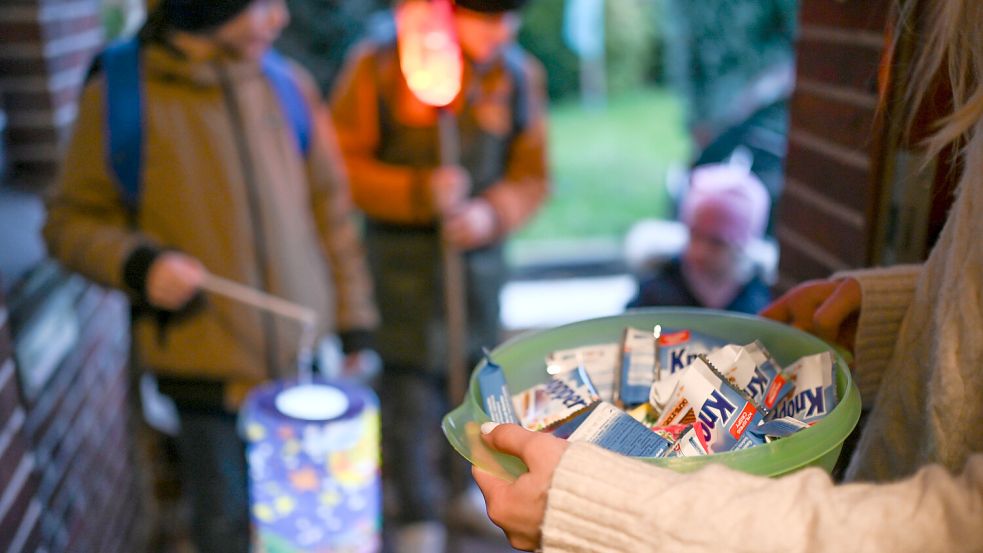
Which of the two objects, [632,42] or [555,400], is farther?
[632,42]

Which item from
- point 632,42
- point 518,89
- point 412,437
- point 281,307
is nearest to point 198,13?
point 281,307

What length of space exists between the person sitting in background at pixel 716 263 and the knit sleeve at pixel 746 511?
6.10 feet

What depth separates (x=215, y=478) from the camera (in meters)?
2.30

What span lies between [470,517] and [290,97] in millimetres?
1511

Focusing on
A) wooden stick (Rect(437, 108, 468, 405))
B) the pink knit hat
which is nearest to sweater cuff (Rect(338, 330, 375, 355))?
wooden stick (Rect(437, 108, 468, 405))

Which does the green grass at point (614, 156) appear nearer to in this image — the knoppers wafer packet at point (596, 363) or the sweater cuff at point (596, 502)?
the knoppers wafer packet at point (596, 363)

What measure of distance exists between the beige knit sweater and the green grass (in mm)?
5466

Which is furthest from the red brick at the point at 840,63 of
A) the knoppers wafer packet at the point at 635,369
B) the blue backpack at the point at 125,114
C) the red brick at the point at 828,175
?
the blue backpack at the point at 125,114

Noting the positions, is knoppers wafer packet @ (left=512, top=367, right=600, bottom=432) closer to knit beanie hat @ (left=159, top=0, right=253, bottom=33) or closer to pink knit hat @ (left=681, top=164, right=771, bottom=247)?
knit beanie hat @ (left=159, top=0, right=253, bottom=33)

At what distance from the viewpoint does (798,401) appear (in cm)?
100

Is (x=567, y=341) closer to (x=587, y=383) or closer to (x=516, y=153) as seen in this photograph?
(x=587, y=383)

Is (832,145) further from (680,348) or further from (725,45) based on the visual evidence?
(725,45)

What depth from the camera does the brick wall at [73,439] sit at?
1.66 m

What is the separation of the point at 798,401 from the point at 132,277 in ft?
5.14
